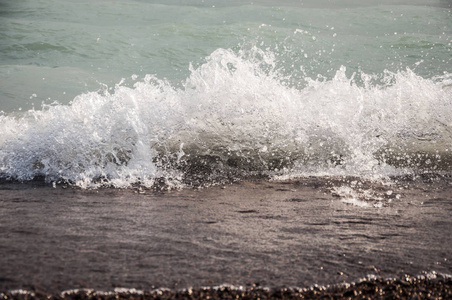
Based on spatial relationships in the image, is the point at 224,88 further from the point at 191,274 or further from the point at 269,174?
the point at 191,274

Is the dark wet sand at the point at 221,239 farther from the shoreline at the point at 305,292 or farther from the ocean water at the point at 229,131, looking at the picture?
the ocean water at the point at 229,131

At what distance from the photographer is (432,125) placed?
473 centimetres

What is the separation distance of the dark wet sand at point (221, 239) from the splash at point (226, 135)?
45cm

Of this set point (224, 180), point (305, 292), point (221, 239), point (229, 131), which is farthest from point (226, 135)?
point (305, 292)

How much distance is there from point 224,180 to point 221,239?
1350 mm

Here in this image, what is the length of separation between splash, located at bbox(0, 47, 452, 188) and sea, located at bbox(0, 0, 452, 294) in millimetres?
13

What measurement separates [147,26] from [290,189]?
9953mm

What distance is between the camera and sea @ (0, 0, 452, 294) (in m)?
2.19

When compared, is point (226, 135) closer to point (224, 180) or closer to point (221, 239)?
point (224, 180)

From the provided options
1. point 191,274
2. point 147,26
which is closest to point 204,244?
point 191,274

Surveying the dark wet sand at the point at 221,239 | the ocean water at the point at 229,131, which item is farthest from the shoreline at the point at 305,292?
the ocean water at the point at 229,131

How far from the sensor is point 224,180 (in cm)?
379

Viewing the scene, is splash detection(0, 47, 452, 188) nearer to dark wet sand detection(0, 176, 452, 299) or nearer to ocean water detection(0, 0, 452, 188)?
ocean water detection(0, 0, 452, 188)

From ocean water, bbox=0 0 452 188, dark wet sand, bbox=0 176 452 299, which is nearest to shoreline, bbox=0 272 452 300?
dark wet sand, bbox=0 176 452 299
